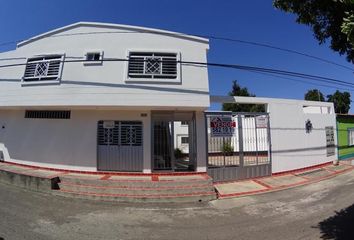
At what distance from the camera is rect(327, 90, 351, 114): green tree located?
5775cm

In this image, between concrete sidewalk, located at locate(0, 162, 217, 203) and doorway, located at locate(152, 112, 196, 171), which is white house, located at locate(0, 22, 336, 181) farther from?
concrete sidewalk, located at locate(0, 162, 217, 203)

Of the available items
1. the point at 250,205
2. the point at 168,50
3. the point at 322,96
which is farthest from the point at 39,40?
the point at 322,96

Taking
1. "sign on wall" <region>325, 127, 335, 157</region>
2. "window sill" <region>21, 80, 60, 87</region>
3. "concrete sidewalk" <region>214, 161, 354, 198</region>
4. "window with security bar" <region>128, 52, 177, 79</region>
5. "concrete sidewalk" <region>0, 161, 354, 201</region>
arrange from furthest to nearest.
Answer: "sign on wall" <region>325, 127, 335, 157</region>
"window sill" <region>21, 80, 60, 87</region>
"window with security bar" <region>128, 52, 177, 79</region>
"concrete sidewalk" <region>214, 161, 354, 198</region>
"concrete sidewalk" <region>0, 161, 354, 201</region>

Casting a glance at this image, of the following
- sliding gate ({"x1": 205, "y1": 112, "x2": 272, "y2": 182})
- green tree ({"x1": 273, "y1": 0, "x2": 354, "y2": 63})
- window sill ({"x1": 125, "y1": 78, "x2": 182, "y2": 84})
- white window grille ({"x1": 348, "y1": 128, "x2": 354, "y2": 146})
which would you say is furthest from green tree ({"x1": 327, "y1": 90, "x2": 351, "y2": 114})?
green tree ({"x1": 273, "y1": 0, "x2": 354, "y2": 63})

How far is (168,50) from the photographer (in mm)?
13109

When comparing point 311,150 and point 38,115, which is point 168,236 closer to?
point 38,115

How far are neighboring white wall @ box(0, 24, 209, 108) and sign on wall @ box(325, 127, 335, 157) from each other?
10040 mm

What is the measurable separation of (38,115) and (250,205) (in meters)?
10.9

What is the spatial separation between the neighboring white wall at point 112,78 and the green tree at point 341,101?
53.6 metres

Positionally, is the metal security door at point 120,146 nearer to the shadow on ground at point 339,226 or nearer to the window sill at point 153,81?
the window sill at point 153,81

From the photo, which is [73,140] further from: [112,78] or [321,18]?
[321,18]

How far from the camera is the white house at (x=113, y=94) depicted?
497 inches

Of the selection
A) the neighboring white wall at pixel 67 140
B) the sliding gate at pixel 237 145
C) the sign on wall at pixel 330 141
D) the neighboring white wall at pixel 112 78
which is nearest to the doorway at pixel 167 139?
the neighboring white wall at pixel 67 140

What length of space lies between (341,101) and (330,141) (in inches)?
1795
